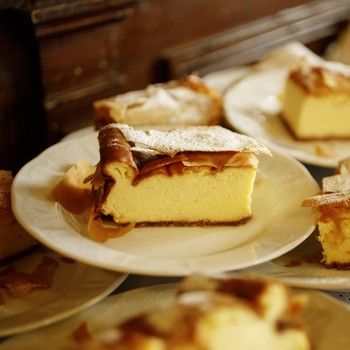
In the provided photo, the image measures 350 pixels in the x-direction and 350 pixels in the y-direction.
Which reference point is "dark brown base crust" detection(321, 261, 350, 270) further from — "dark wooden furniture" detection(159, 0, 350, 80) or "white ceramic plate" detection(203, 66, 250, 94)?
"dark wooden furniture" detection(159, 0, 350, 80)

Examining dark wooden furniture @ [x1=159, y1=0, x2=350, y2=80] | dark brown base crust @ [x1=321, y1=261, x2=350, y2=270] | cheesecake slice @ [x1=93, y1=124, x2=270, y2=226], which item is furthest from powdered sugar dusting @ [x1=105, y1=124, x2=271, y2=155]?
dark wooden furniture @ [x1=159, y1=0, x2=350, y2=80]

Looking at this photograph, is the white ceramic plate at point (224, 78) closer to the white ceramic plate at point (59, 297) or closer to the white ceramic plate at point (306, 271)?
the white ceramic plate at point (306, 271)

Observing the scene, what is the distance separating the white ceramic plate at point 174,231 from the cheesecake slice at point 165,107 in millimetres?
206

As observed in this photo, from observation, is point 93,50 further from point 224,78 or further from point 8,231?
point 8,231

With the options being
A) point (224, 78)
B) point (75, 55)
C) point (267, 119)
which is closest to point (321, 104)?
point (267, 119)

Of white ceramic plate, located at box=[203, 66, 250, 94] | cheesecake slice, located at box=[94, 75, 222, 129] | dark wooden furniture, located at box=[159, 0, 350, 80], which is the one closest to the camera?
cheesecake slice, located at box=[94, 75, 222, 129]

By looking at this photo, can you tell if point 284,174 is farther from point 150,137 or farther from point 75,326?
point 75,326

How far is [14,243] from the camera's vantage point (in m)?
1.14

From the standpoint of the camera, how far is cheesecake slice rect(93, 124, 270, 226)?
3.53 feet

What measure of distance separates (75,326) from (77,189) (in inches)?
11.6

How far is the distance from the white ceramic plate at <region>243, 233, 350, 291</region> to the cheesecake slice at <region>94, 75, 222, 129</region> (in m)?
0.51

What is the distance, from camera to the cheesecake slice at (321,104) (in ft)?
5.44

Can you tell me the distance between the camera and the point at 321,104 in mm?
1676

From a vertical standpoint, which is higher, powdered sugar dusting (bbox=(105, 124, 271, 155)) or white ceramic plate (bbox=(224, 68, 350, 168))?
powdered sugar dusting (bbox=(105, 124, 271, 155))
